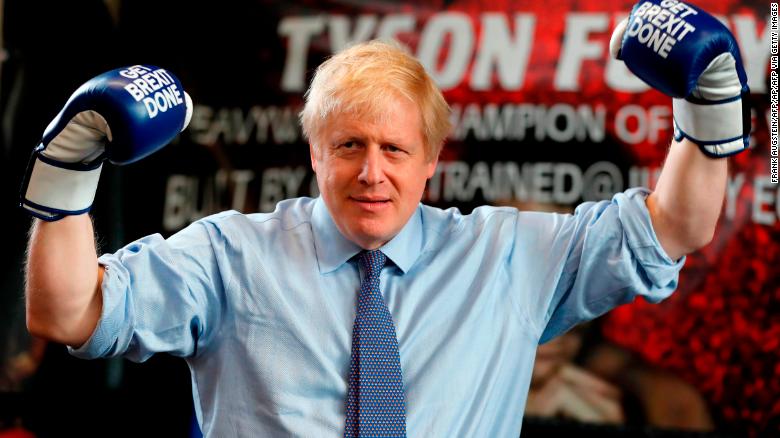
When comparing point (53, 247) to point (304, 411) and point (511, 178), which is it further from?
point (511, 178)

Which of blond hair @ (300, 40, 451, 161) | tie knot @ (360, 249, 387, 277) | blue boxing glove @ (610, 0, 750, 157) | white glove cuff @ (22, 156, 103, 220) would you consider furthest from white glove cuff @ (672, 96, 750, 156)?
white glove cuff @ (22, 156, 103, 220)

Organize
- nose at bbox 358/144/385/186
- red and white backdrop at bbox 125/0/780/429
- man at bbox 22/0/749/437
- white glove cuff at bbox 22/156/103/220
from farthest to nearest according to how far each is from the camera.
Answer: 1. red and white backdrop at bbox 125/0/780/429
2. nose at bbox 358/144/385/186
3. man at bbox 22/0/749/437
4. white glove cuff at bbox 22/156/103/220

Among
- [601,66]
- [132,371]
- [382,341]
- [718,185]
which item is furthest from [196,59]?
[718,185]

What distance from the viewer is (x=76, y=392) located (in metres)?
3.08

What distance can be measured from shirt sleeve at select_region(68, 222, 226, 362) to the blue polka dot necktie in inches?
10.7

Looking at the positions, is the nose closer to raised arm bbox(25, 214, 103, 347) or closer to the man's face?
the man's face

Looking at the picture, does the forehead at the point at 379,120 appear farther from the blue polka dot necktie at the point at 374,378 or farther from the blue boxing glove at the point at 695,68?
the blue boxing glove at the point at 695,68

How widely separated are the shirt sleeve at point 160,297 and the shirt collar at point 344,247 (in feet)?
0.63

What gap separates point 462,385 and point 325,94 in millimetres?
591

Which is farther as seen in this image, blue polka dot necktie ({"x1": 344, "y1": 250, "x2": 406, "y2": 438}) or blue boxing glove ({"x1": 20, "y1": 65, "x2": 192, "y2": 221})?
blue polka dot necktie ({"x1": 344, "y1": 250, "x2": 406, "y2": 438})

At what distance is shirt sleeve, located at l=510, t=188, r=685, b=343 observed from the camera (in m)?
1.58

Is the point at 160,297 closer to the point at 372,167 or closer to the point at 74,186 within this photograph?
the point at 74,186

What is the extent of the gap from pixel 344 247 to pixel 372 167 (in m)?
0.18

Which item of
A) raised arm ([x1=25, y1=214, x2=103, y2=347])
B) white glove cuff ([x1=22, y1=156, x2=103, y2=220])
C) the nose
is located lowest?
raised arm ([x1=25, y1=214, x2=103, y2=347])
